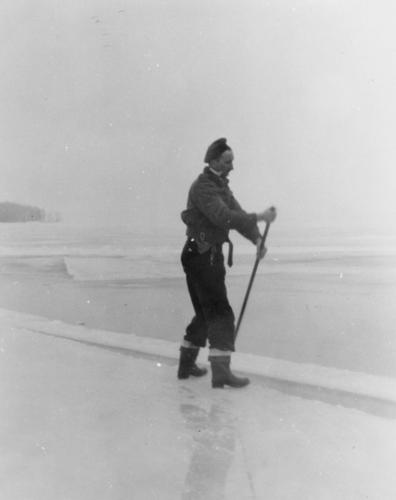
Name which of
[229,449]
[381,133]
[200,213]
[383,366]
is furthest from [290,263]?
[229,449]

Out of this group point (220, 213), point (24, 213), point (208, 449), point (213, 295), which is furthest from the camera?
point (24, 213)

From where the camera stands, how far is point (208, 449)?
8.30 ft

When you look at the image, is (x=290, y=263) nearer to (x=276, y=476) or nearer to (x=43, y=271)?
(x=43, y=271)

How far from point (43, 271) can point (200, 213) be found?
725 centimetres

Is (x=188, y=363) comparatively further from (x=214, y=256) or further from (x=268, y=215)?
(x=268, y=215)

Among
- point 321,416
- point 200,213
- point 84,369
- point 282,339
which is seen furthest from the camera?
point 282,339

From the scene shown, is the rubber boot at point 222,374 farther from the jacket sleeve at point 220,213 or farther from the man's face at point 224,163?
the man's face at point 224,163

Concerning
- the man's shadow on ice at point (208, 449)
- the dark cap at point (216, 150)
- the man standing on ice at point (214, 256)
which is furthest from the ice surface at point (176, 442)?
the dark cap at point (216, 150)

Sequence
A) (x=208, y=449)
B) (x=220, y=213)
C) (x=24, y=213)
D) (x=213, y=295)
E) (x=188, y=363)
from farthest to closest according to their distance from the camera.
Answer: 1. (x=24, y=213)
2. (x=188, y=363)
3. (x=213, y=295)
4. (x=220, y=213)
5. (x=208, y=449)

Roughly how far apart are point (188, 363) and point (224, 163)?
3.63ft

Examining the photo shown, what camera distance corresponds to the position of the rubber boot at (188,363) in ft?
11.7

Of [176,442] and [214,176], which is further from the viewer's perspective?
[214,176]

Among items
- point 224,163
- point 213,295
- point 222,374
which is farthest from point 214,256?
point 222,374

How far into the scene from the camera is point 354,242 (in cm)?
1408
